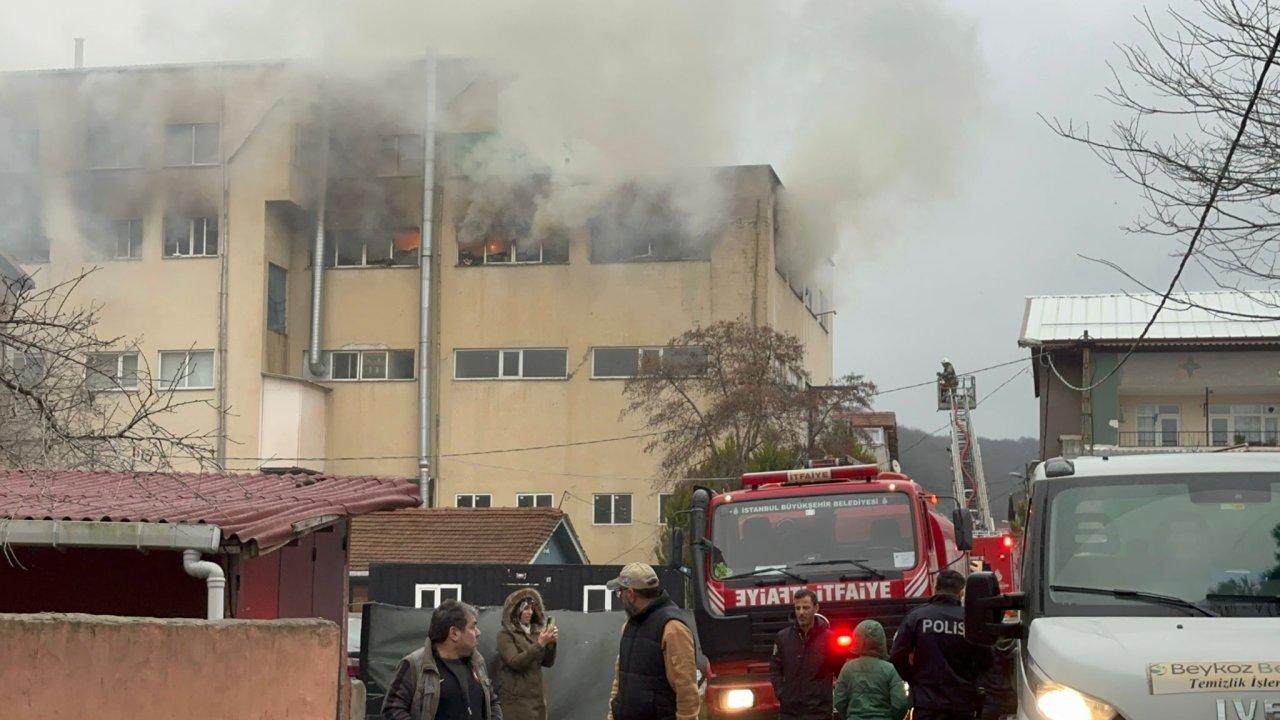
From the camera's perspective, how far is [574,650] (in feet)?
51.0

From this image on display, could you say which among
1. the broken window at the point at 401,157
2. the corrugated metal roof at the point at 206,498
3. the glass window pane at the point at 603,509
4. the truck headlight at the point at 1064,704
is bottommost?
the glass window pane at the point at 603,509

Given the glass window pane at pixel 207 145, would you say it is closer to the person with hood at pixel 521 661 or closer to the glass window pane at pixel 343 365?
the glass window pane at pixel 343 365

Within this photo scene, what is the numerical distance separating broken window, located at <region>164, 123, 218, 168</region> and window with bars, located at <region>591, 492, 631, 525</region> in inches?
646

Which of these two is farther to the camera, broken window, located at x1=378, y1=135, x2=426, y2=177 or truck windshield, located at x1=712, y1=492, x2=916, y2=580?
broken window, located at x1=378, y1=135, x2=426, y2=177

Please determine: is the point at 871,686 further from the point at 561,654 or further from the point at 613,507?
the point at 613,507

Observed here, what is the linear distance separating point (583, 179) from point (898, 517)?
3580 cm

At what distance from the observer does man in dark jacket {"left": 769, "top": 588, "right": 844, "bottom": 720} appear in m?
10.5

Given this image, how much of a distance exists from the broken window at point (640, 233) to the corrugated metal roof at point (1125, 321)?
10.7m

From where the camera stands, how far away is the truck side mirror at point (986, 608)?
6.59m

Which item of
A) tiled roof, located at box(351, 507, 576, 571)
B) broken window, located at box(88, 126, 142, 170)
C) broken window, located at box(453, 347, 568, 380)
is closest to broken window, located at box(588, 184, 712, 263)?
broken window, located at box(453, 347, 568, 380)

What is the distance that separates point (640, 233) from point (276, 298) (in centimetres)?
1200

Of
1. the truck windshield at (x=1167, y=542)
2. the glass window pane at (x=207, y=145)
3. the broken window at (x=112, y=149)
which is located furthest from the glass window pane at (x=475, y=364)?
the truck windshield at (x=1167, y=542)

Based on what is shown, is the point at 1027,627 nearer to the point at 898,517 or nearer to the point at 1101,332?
the point at 898,517

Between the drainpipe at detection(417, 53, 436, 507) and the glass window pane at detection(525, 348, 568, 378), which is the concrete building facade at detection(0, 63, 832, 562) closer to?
the glass window pane at detection(525, 348, 568, 378)
